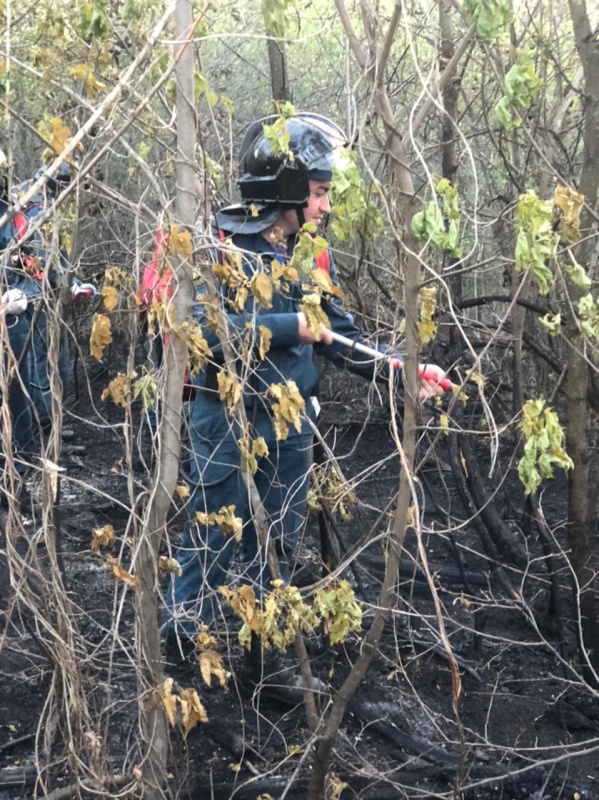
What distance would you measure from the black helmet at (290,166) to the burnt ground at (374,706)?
0.88 meters

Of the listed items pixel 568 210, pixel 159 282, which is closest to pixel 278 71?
pixel 159 282

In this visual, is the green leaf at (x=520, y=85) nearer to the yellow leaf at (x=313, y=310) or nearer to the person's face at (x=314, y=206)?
the yellow leaf at (x=313, y=310)

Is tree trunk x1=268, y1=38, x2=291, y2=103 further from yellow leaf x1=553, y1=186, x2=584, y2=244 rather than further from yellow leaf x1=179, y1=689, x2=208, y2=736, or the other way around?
yellow leaf x1=179, y1=689, x2=208, y2=736

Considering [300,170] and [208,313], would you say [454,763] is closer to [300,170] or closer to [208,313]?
[208,313]

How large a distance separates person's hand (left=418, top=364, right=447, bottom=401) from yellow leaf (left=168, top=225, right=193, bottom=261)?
0.74 m

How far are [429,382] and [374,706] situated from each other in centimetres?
145

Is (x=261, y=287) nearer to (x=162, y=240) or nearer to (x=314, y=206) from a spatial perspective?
(x=162, y=240)

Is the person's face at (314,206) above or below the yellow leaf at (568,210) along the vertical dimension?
above

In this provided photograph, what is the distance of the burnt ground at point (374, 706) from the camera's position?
2912 millimetres

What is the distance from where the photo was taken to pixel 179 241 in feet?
7.34

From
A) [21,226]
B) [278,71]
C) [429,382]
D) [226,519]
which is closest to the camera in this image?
[226,519]

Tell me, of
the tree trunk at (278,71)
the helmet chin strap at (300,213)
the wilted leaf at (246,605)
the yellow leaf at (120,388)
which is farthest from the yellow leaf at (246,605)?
the tree trunk at (278,71)

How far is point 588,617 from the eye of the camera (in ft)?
12.1

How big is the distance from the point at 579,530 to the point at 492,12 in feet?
7.21
